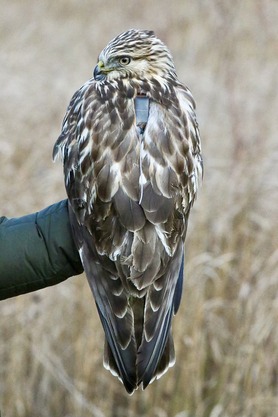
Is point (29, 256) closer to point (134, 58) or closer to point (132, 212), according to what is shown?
point (132, 212)

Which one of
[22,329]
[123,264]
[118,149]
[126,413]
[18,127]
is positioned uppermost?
[118,149]

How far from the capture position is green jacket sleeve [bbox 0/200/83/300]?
2357 millimetres

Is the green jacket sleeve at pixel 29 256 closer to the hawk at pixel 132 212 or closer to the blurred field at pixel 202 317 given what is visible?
the hawk at pixel 132 212

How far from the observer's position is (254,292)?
4.07 metres

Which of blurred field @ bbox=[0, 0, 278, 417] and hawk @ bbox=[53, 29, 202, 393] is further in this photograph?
blurred field @ bbox=[0, 0, 278, 417]

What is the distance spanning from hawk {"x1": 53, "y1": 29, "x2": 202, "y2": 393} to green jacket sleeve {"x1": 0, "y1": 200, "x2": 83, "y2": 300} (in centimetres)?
11

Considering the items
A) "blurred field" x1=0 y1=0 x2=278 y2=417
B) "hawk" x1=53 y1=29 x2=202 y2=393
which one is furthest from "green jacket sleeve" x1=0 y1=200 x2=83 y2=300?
"blurred field" x1=0 y1=0 x2=278 y2=417

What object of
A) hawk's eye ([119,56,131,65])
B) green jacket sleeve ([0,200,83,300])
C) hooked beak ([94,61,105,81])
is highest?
hawk's eye ([119,56,131,65])

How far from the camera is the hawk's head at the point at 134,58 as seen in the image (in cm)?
294

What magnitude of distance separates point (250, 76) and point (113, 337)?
4619mm

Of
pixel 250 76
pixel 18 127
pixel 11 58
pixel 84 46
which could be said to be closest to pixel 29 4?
pixel 84 46

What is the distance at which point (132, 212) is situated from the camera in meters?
2.43

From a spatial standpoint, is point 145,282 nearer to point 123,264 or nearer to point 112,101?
point 123,264

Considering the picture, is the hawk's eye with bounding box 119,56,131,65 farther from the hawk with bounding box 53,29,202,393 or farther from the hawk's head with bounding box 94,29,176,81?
the hawk with bounding box 53,29,202,393
